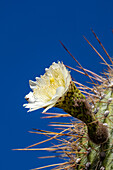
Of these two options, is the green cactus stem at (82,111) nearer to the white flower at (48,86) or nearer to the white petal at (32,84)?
the white flower at (48,86)

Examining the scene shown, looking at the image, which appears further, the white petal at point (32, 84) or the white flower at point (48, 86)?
the white petal at point (32, 84)

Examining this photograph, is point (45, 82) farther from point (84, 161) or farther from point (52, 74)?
point (84, 161)

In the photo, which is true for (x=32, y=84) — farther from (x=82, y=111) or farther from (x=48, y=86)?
(x=82, y=111)

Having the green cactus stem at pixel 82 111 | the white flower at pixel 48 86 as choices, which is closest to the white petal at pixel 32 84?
the white flower at pixel 48 86

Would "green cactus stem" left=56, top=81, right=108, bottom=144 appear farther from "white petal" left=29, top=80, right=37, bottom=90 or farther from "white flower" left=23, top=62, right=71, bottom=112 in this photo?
"white petal" left=29, top=80, right=37, bottom=90

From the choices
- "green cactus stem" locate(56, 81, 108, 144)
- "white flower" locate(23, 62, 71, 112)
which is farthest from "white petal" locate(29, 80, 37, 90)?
"green cactus stem" locate(56, 81, 108, 144)

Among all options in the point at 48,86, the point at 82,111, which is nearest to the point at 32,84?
the point at 48,86

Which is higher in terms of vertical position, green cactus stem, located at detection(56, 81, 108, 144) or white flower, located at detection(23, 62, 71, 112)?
white flower, located at detection(23, 62, 71, 112)

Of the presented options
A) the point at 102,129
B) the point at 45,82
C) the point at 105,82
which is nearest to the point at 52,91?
the point at 45,82
